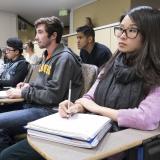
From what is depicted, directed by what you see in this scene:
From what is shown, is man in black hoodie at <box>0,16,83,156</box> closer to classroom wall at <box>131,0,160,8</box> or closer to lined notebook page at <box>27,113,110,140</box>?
lined notebook page at <box>27,113,110,140</box>

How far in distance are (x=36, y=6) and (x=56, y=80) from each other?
625cm

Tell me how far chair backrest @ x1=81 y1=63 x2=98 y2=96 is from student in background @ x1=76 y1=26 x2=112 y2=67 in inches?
41.9

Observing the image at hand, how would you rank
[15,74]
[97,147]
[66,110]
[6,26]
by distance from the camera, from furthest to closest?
[6,26] < [15,74] < [66,110] < [97,147]

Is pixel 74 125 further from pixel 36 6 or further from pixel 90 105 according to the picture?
pixel 36 6

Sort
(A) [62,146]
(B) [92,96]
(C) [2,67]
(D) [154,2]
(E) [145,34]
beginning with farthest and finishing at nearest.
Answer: (D) [154,2], (C) [2,67], (B) [92,96], (E) [145,34], (A) [62,146]

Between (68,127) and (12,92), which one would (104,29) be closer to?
(12,92)

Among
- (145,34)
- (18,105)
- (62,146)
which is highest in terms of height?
(145,34)

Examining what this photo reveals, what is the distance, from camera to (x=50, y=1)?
22.7 feet

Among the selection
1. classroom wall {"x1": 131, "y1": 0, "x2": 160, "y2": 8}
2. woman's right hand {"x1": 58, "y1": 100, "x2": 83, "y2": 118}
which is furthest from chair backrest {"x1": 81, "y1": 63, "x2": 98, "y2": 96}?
classroom wall {"x1": 131, "y1": 0, "x2": 160, "y2": 8}

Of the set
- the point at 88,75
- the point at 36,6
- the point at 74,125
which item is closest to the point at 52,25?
the point at 88,75

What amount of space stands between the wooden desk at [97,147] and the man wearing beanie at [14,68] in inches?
66.7

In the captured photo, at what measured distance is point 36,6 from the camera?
7559 mm

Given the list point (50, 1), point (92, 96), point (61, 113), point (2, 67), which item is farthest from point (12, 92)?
point (50, 1)

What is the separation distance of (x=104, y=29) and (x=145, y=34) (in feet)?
6.97
